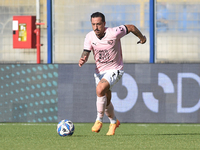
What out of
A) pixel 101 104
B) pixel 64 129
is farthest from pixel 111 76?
pixel 64 129

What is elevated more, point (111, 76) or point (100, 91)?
point (111, 76)

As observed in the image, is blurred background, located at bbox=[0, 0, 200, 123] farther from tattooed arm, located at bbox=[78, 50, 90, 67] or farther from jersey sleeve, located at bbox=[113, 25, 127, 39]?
tattooed arm, located at bbox=[78, 50, 90, 67]

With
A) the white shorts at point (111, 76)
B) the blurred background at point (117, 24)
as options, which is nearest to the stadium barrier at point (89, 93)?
the blurred background at point (117, 24)

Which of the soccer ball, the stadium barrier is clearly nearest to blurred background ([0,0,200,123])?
the stadium barrier

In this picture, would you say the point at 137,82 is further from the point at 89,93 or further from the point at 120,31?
the point at 120,31

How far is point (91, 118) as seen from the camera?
895cm

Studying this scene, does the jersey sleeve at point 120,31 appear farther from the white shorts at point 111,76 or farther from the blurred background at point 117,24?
the blurred background at point 117,24

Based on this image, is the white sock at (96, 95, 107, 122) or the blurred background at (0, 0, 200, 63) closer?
the white sock at (96, 95, 107, 122)

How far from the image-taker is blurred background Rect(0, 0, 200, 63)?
9.48 metres

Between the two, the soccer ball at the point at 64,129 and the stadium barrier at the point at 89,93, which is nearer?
the soccer ball at the point at 64,129

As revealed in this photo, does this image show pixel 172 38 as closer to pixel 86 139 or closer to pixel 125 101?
pixel 125 101

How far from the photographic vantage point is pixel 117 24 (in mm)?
9562

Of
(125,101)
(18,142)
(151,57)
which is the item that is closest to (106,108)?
(18,142)

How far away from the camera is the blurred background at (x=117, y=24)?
9477 mm
